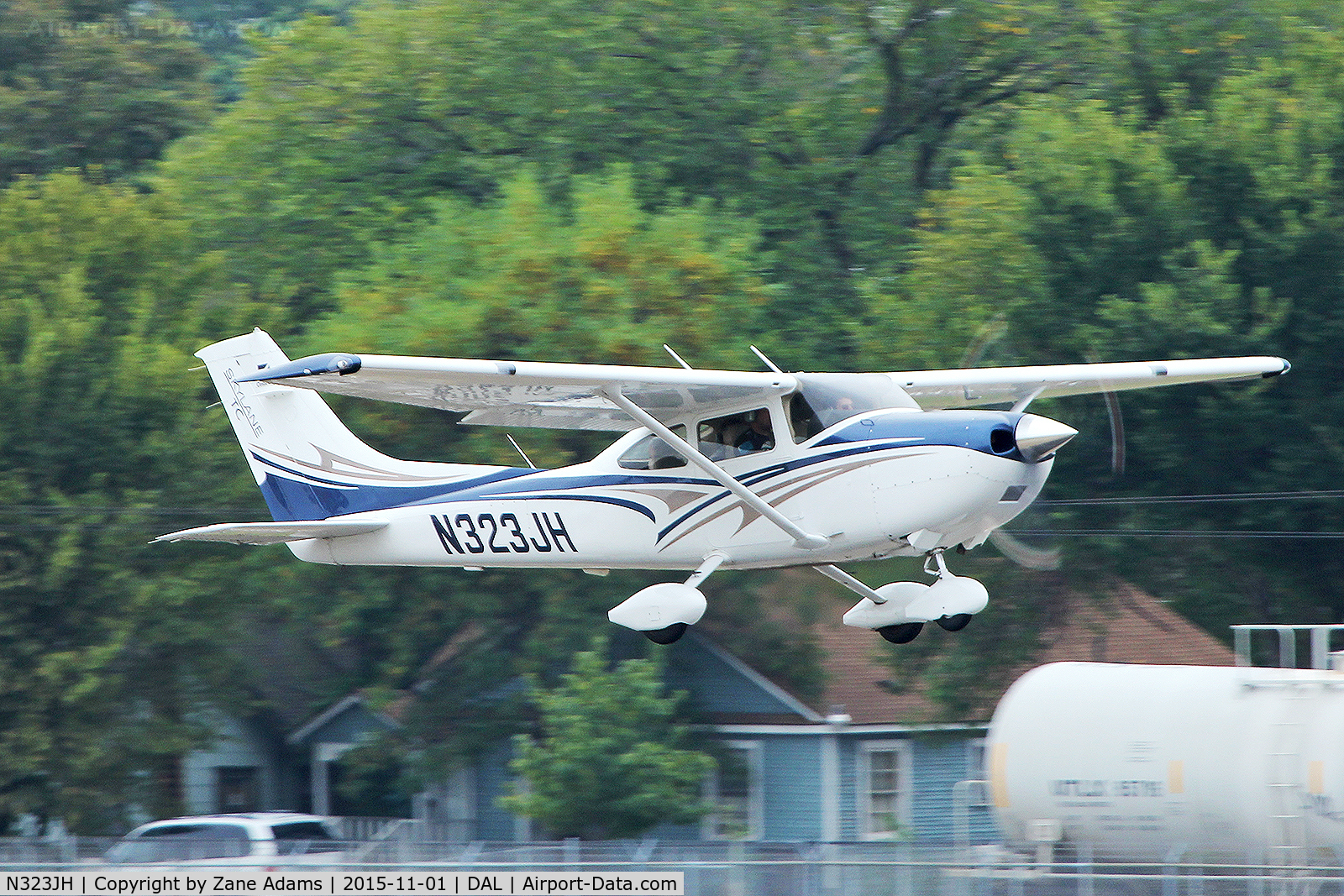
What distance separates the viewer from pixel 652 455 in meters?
13.9

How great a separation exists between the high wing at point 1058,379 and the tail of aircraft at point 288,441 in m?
4.93

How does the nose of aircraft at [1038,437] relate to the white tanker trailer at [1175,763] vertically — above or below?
above

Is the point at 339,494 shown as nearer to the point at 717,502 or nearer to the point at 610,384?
the point at 610,384

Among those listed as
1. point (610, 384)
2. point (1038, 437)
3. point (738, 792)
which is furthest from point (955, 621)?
point (738, 792)

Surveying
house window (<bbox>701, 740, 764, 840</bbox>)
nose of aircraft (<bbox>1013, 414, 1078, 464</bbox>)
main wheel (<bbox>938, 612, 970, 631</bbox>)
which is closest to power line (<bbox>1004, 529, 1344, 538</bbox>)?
house window (<bbox>701, 740, 764, 840</bbox>)

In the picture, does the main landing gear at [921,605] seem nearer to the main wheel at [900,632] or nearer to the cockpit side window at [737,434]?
the main wheel at [900,632]

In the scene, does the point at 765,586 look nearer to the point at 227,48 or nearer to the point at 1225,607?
the point at 1225,607

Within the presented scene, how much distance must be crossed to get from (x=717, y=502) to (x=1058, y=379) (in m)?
2.99

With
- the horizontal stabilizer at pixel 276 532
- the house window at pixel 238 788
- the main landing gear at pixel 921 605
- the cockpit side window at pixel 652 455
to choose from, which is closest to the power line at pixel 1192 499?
the main landing gear at pixel 921 605

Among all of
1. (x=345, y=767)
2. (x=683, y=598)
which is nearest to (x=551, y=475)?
(x=683, y=598)

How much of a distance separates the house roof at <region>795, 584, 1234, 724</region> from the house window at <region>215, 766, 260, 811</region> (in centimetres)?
1022

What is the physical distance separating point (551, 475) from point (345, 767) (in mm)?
14835

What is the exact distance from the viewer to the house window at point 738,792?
24914 millimetres

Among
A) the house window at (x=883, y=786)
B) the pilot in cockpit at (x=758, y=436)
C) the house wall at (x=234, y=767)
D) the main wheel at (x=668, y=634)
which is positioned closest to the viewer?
the pilot in cockpit at (x=758, y=436)
